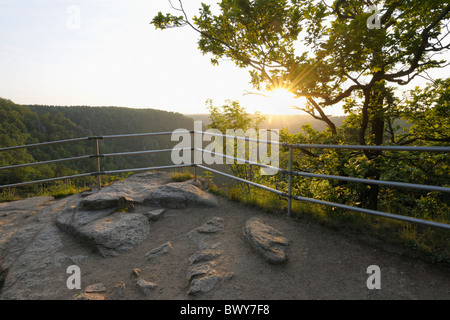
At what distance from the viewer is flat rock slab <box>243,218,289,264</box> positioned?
3051mm

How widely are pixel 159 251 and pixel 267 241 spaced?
4.73 feet

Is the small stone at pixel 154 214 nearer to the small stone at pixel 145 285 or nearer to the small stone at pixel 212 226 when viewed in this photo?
the small stone at pixel 212 226

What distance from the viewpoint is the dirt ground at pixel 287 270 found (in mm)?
2562

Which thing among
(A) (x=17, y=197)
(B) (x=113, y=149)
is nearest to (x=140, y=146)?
(B) (x=113, y=149)

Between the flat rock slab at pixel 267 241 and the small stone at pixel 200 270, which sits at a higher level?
the flat rock slab at pixel 267 241

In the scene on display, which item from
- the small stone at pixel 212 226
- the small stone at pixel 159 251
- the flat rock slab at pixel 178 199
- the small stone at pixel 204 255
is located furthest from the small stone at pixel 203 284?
the flat rock slab at pixel 178 199

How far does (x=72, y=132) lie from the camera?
80750mm

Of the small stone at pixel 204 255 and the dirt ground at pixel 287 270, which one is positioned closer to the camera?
the dirt ground at pixel 287 270

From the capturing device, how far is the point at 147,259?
11.2 feet

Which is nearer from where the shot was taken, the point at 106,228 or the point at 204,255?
the point at 204,255

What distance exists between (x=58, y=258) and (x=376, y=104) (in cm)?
698

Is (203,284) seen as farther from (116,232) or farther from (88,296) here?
(116,232)

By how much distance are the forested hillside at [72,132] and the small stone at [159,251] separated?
32190mm

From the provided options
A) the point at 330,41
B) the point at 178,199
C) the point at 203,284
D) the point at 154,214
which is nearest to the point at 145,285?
the point at 203,284
